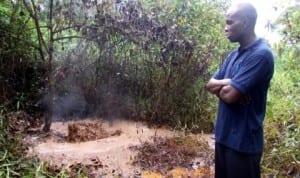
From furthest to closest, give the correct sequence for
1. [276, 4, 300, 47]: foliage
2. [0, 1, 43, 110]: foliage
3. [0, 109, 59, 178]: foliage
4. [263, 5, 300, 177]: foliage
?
[0, 1, 43, 110]: foliage, [276, 4, 300, 47]: foliage, [263, 5, 300, 177]: foliage, [0, 109, 59, 178]: foliage

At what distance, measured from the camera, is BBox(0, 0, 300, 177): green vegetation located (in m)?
5.24

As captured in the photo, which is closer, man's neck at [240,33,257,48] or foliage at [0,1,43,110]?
man's neck at [240,33,257,48]

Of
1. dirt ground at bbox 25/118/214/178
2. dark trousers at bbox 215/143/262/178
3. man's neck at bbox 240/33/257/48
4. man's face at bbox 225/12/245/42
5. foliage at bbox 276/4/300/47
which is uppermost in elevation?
foliage at bbox 276/4/300/47

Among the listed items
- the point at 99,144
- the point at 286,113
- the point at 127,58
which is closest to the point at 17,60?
the point at 127,58

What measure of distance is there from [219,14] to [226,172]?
163 inches

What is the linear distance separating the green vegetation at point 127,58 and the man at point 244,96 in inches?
89.5

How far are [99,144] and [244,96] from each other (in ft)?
8.64

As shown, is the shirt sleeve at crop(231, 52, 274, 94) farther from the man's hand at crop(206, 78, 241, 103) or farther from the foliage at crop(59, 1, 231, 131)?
the foliage at crop(59, 1, 231, 131)

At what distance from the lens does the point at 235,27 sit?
275cm

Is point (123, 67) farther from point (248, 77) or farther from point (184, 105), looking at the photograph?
point (248, 77)

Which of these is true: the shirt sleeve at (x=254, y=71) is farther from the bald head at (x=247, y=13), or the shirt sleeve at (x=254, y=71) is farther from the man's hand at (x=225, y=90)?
the bald head at (x=247, y=13)

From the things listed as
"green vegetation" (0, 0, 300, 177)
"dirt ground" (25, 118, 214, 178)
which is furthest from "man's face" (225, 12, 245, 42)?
"green vegetation" (0, 0, 300, 177)

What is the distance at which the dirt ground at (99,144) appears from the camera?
13.7 feet

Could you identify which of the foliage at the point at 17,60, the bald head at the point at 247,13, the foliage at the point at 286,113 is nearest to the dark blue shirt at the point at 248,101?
the bald head at the point at 247,13
